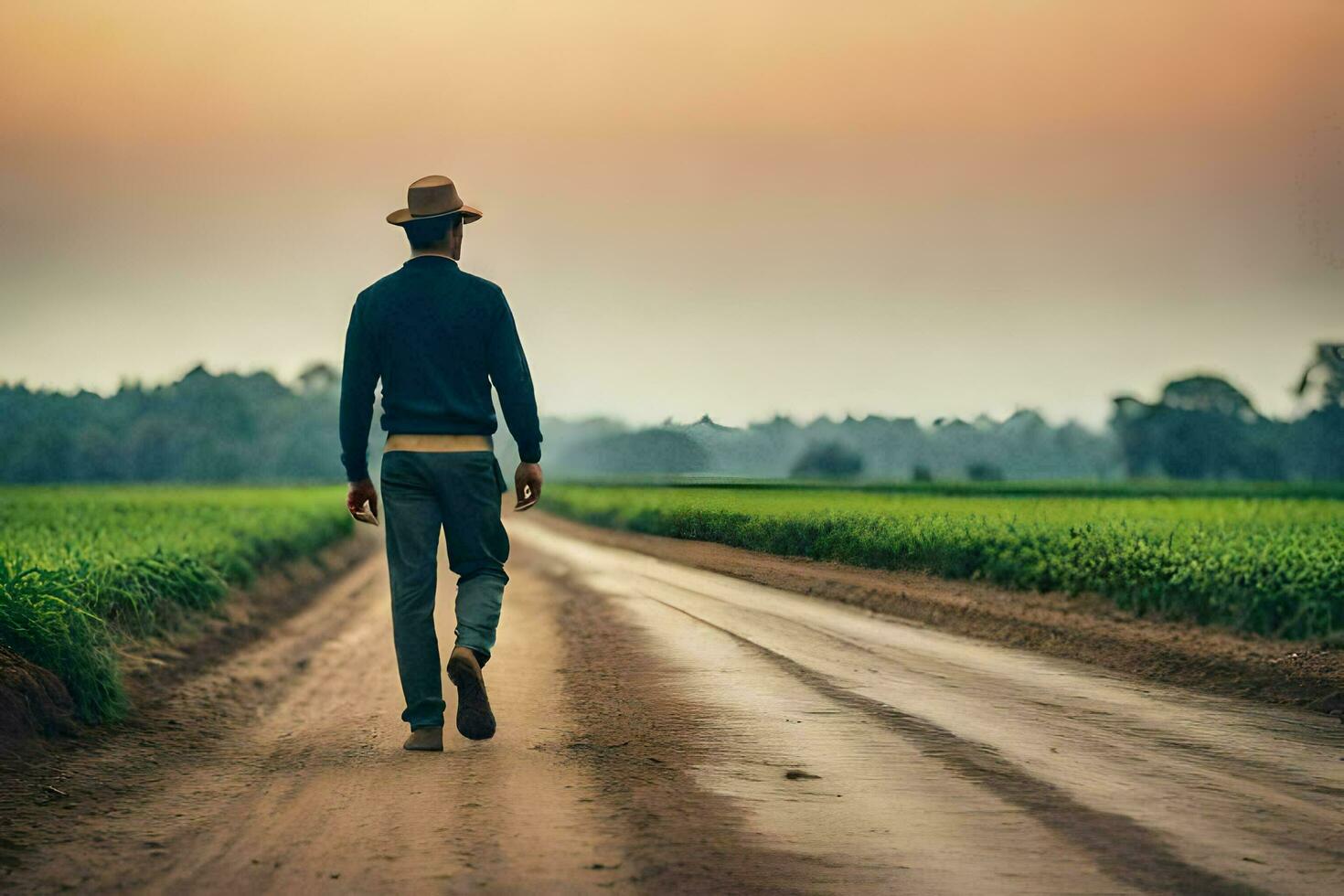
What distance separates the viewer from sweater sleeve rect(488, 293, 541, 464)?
5391 mm

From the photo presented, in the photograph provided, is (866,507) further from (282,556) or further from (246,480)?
(246,480)

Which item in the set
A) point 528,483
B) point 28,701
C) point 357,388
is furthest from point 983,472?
point 28,701

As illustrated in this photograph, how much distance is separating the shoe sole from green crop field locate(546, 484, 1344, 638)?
133 cm

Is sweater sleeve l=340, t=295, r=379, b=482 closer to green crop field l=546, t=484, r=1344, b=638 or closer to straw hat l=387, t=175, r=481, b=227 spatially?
straw hat l=387, t=175, r=481, b=227

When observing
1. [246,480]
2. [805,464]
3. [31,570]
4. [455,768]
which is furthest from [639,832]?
[246,480]

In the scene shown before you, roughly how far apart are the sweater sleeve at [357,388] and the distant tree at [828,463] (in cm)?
205

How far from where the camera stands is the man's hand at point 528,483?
5414 millimetres

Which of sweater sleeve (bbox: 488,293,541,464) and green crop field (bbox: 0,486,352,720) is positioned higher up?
sweater sleeve (bbox: 488,293,541,464)

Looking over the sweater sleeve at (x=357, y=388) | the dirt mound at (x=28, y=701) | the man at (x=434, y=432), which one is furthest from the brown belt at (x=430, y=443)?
the dirt mound at (x=28, y=701)

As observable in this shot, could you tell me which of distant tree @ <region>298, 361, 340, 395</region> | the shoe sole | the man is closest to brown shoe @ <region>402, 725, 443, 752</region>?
the man

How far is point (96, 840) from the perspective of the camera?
4.25 m

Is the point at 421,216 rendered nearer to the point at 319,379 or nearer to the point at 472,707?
the point at 472,707

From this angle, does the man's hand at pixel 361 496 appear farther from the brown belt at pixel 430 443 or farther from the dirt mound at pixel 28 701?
the dirt mound at pixel 28 701

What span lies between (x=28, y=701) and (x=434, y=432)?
2.51 meters
